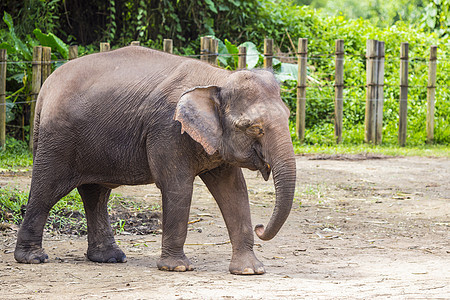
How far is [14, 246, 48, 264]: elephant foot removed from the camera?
17.5ft

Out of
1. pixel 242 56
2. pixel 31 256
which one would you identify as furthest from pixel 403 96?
pixel 31 256

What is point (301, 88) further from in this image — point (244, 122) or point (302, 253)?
point (244, 122)

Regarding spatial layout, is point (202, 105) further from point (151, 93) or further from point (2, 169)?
point (2, 169)

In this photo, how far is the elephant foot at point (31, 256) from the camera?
210 inches

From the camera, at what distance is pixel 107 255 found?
18.2 feet

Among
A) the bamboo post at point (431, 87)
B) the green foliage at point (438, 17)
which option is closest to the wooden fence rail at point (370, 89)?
the bamboo post at point (431, 87)

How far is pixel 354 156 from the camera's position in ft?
40.2

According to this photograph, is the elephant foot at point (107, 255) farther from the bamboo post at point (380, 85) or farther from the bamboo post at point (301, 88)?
the bamboo post at point (380, 85)

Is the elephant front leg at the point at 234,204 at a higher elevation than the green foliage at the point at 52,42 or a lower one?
lower

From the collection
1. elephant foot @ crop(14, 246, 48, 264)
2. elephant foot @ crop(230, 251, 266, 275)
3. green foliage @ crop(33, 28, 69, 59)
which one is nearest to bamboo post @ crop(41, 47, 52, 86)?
green foliage @ crop(33, 28, 69, 59)

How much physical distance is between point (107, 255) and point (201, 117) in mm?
1469

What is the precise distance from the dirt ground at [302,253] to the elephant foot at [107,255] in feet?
0.34

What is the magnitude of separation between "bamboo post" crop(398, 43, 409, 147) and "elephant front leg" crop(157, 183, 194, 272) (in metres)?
9.87

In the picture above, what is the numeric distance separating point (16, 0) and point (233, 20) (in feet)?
16.9
